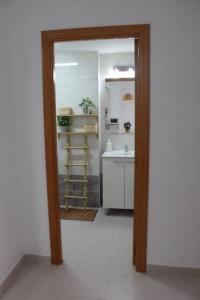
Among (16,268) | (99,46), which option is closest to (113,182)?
(16,268)

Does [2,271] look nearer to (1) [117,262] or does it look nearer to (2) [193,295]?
(1) [117,262]

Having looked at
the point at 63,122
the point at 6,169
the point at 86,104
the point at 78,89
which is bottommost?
the point at 6,169

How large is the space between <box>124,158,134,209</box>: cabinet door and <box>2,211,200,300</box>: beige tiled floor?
785 millimetres

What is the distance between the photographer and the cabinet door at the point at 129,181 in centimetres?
349

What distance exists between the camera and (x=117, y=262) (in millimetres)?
2535

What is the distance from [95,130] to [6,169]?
1780mm

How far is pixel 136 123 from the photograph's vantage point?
2.16 metres

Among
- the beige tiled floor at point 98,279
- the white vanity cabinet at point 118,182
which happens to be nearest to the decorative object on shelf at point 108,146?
the white vanity cabinet at point 118,182

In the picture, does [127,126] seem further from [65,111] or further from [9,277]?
[9,277]

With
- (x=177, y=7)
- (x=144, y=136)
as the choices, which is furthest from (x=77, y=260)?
(x=177, y=7)

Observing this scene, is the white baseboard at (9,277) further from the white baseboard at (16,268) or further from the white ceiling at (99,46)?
the white ceiling at (99,46)

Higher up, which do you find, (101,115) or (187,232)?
(101,115)

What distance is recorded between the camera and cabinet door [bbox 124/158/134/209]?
3494mm

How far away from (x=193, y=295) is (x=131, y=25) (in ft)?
7.59
